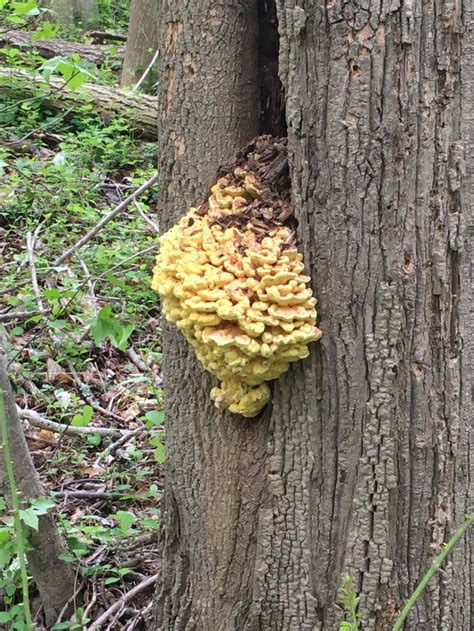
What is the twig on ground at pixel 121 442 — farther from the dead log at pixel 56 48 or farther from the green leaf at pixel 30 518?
the dead log at pixel 56 48

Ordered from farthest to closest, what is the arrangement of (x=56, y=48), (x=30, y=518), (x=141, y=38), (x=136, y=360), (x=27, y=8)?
(x=56, y=48) → (x=141, y=38) → (x=136, y=360) → (x=27, y=8) → (x=30, y=518)

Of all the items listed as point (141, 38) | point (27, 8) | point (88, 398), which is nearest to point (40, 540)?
point (88, 398)

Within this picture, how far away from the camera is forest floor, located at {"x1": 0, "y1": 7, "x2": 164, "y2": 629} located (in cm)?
266

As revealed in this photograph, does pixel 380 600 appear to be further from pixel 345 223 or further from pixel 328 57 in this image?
pixel 328 57

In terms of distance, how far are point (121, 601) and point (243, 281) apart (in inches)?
61.6

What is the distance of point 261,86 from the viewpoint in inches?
73.9

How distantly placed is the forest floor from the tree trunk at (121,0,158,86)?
243 centimetres

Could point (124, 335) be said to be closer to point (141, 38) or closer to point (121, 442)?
point (121, 442)

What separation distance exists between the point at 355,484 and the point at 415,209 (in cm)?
69

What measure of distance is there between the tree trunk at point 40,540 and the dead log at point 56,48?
6.64m

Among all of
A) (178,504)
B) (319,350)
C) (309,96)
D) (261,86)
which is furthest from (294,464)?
(261,86)

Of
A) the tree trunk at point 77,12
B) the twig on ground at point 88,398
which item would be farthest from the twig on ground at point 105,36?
the twig on ground at point 88,398

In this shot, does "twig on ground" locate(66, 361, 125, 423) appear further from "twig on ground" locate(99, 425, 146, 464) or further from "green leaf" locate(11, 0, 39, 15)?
"green leaf" locate(11, 0, 39, 15)

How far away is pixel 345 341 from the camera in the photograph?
1.62 meters
